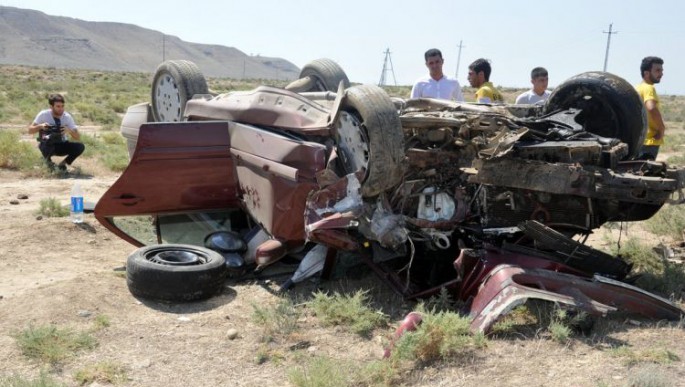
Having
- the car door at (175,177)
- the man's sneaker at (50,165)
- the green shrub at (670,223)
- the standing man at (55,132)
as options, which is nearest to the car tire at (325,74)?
the car door at (175,177)

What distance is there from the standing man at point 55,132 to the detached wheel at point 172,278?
259 inches

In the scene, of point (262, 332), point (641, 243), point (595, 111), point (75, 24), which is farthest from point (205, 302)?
point (75, 24)

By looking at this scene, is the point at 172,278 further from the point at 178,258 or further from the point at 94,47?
the point at 94,47

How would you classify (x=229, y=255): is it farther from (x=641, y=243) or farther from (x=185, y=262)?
(x=641, y=243)

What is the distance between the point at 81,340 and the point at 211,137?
7.24 ft

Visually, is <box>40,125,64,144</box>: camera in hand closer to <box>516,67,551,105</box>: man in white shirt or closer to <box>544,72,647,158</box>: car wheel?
<box>516,67,551,105</box>: man in white shirt

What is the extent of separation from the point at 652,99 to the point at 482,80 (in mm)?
1755

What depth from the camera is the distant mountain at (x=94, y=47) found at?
108m

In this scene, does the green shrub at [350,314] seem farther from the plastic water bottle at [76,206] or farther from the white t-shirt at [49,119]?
the white t-shirt at [49,119]

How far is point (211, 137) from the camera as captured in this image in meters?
5.68

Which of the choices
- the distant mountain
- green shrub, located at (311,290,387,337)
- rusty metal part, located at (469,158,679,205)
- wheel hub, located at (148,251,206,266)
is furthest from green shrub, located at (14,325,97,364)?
the distant mountain

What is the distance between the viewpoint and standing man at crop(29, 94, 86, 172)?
10789 mm

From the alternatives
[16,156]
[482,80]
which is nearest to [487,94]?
[482,80]

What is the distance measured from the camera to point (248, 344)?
4137 mm
